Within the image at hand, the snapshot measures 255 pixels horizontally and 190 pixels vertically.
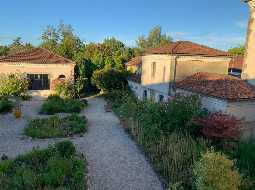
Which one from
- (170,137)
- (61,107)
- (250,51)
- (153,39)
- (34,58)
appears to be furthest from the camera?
(153,39)

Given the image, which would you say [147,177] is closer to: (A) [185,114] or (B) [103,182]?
(B) [103,182]

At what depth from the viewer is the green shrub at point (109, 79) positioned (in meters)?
33.7

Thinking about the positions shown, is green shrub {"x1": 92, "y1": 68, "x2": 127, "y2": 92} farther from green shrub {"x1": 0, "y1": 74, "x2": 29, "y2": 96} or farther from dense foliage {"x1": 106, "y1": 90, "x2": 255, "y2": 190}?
dense foliage {"x1": 106, "y1": 90, "x2": 255, "y2": 190}

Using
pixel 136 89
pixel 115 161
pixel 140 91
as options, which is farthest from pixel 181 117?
pixel 136 89

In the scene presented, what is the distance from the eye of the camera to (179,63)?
2300 cm

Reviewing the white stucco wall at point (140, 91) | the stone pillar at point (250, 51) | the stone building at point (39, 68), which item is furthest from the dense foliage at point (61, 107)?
the stone pillar at point (250, 51)

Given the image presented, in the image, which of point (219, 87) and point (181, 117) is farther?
point (219, 87)

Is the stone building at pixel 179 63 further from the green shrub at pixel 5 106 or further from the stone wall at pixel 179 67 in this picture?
the green shrub at pixel 5 106

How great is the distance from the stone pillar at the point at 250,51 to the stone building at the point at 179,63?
3.43 metres

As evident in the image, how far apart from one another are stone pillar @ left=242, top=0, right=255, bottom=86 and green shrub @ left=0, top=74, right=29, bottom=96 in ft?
65.1

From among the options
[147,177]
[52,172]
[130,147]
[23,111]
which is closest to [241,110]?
[130,147]

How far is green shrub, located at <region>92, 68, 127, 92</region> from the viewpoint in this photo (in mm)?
33719

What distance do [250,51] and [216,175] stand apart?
45.2 ft

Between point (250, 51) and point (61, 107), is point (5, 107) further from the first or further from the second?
point (250, 51)
